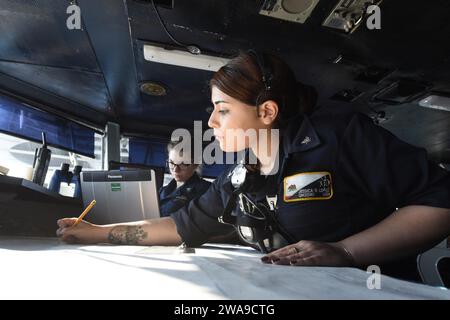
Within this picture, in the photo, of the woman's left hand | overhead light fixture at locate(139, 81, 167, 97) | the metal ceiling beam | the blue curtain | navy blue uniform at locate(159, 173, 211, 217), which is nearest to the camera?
the woman's left hand

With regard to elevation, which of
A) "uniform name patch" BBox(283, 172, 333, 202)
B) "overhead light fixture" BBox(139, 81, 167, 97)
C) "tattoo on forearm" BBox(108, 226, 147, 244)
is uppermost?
"overhead light fixture" BBox(139, 81, 167, 97)

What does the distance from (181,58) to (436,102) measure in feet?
10.8

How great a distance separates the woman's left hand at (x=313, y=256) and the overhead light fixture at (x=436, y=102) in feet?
12.6

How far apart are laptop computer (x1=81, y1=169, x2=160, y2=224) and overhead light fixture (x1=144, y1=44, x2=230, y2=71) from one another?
1.58 meters

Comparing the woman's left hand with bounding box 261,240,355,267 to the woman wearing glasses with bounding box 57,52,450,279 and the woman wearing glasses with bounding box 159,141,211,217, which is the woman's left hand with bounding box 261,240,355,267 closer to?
the woman wearing glasses with bounding box 57,52,450,279

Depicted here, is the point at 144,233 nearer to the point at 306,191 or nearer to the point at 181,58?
the point at 306,191

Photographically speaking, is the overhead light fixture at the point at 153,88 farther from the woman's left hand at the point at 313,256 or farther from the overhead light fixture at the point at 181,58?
the woman's left hand at the point at 313,256

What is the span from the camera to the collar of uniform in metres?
1.16

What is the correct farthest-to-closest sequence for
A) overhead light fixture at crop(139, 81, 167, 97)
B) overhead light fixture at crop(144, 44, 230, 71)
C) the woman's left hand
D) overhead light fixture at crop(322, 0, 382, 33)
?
overhead light fixture at crop(139, 81, 167, 97), overhead light fixture at crop(144, 44, 230, 71), overhead light fixture at crop(322, 0, 382, 33), the woman's left hand

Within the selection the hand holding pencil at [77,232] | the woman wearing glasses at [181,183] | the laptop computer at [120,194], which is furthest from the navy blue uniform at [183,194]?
the hand holding pencil at [77,232]

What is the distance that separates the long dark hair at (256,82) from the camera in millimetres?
1287

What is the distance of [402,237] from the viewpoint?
88 centimetres

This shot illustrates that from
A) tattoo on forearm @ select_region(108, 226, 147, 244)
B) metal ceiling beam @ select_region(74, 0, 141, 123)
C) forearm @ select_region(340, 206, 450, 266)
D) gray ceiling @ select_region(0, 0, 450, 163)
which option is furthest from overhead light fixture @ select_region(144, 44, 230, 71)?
forearm @ select_region(340, 206, 450, 266)

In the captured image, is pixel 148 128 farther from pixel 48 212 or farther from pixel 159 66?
pixel 48 212
